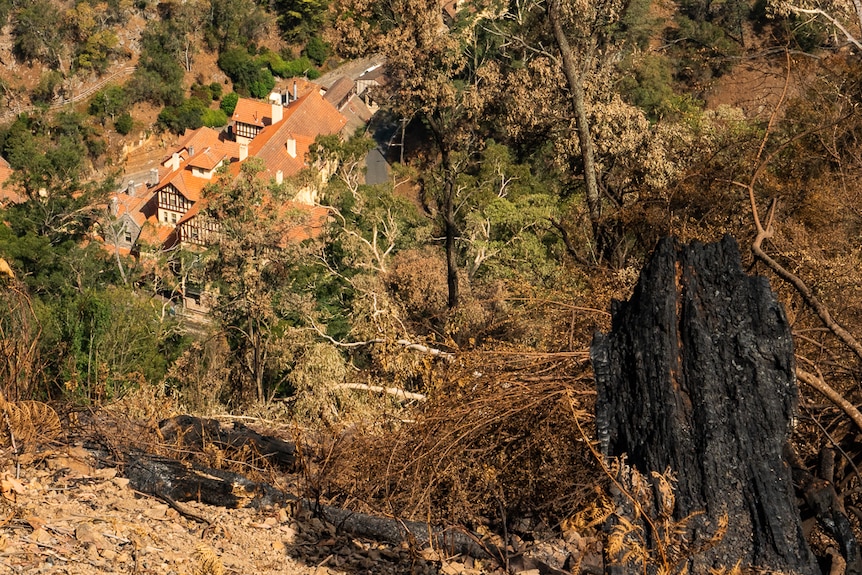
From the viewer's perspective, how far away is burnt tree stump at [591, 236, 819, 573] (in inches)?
128

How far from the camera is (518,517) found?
16.4ft

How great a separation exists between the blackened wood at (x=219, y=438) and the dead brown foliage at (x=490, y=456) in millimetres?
612

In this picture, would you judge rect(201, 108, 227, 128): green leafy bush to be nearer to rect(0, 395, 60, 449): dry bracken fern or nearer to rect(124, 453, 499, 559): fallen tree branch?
rect(0, 395, 60, 449): dry bracken fern

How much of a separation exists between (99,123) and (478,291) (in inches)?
1730

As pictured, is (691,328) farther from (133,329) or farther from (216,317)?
(216,317)

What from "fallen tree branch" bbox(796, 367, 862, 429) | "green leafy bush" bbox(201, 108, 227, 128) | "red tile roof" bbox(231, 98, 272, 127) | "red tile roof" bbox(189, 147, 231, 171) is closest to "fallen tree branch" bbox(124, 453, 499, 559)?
"fallen tree branch" bbox(796, 367, 862, 429)

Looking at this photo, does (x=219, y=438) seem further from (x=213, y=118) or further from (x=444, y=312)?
(x=213, y=118)

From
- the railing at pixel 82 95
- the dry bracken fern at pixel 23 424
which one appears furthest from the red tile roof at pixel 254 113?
the dry bracken fern at pixel 23 424

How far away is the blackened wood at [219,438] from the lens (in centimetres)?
556

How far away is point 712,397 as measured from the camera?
11.0ft

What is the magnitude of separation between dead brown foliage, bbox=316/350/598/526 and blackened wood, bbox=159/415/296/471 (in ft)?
2.01

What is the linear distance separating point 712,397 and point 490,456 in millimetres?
1936

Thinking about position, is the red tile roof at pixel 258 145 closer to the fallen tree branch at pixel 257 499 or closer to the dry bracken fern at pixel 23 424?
the dry bracken fern at pixel 23 424

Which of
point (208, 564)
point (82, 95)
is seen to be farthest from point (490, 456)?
point (82, 95)
